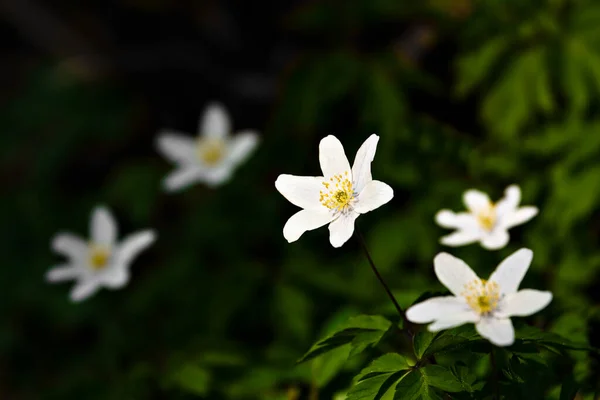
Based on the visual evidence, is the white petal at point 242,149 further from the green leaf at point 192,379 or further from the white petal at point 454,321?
the white petal at point 454,321

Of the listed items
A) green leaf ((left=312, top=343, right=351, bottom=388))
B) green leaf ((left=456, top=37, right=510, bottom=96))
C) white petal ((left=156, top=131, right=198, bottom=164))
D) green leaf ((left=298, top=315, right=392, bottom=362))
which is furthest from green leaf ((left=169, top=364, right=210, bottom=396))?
green leaf ((left=456, top=37, right=510, bottom=96))

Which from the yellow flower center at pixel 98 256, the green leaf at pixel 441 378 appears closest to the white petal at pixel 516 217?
the green leaf at pixel 441 378

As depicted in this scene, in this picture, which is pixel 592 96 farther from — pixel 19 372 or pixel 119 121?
pixel 19 372

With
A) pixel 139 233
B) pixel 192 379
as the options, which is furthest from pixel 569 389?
pixel 139 233

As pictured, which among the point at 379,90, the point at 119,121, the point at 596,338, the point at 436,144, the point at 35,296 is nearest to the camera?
the point at 596,338

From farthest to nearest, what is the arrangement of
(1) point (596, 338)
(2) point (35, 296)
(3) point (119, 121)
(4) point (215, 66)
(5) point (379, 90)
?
1. (4) point (215, 66)
2. (3) point (119, 121)
3. (2) point (35, 296)
4. (5) point (379, 90)
5. (1) point (596, 338)

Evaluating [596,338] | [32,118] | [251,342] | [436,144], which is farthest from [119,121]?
[596,338]

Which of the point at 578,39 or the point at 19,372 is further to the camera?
the point at 19,372
